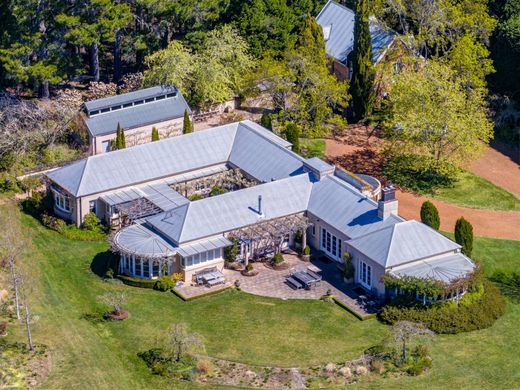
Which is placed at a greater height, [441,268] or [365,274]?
[441,268]

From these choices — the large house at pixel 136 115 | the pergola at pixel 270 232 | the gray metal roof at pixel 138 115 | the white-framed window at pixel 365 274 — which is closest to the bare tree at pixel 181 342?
the pergola at pixel 270 232

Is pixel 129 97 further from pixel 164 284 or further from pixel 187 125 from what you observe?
pixel 164 284

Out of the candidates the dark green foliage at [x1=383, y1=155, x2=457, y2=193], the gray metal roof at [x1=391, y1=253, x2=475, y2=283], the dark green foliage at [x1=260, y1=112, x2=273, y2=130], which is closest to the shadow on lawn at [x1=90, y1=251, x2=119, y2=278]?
the gray metal roof at [x1=391, y1=253, x2=475, y2=283]

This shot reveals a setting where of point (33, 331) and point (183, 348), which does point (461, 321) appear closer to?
point (183, 348)

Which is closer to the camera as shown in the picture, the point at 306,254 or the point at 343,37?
the point at 306,254

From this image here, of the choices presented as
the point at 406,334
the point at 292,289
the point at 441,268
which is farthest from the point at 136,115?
the point at 406,334

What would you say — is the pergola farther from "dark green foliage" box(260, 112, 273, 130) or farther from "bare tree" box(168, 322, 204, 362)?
"dark green foliage" box(260, 112, 273, 130)
